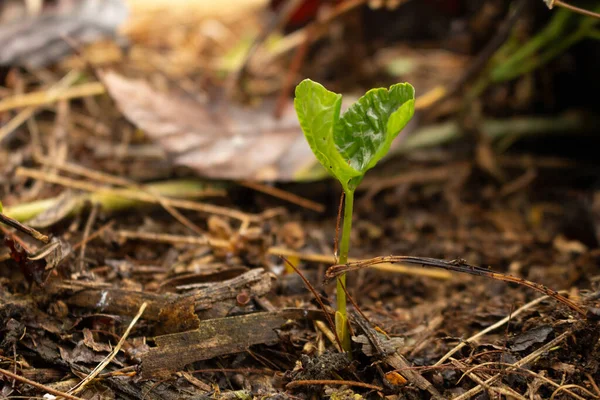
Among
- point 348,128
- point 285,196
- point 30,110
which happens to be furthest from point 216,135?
point 348,128

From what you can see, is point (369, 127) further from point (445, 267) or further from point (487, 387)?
point (487, 387)

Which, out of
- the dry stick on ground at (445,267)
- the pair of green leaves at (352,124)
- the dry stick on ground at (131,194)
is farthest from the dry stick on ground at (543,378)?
the dry stick on ground at (131,194)

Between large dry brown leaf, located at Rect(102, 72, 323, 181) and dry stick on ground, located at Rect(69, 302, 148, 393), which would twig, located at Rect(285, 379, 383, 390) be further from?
large dry brown leaf, located at Rect(102, 72, 323, 181)

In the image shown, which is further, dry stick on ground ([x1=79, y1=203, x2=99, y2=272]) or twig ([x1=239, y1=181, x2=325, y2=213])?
twig ([x1=239, y1=181, x2=325, y2=213])

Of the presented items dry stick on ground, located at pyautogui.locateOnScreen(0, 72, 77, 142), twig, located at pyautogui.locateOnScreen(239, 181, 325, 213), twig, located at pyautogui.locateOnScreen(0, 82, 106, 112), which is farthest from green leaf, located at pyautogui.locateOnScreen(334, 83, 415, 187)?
dry stick on ground, located at pyautogui.locateOnScreen(0, 72, 77, 142)

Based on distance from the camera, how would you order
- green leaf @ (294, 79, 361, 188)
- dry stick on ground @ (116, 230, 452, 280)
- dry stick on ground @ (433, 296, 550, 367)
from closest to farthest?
green leaf @ (294, 79, 361, 188) → dry stick on ground @ (433, 296, 550, 367) → dry stick on ground @ (116, 230, 452, 280)

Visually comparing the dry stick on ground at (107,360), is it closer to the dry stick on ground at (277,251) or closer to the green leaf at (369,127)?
the dry stick on ground at (277,251)

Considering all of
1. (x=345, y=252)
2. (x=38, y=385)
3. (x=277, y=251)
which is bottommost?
(x=38, y=385)

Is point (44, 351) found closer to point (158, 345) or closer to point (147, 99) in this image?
point (158, 345)
